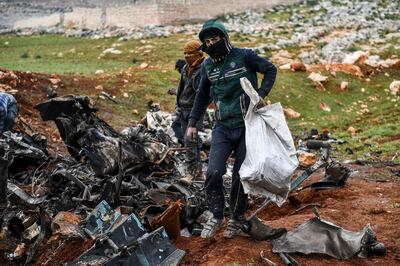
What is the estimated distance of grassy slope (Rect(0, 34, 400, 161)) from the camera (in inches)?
506

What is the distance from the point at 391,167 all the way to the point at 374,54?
13611mm

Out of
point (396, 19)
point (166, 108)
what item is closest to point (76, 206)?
point (166, 108)

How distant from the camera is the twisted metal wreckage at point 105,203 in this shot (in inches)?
182

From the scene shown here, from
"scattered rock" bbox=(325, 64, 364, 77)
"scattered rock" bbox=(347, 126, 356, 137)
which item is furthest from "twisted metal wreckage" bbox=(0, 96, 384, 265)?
"scattered rock" bbox=(325, 64, 364, 77)

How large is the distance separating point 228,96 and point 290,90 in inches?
454

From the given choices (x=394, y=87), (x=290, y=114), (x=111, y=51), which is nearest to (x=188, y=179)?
(x=290, y=114)

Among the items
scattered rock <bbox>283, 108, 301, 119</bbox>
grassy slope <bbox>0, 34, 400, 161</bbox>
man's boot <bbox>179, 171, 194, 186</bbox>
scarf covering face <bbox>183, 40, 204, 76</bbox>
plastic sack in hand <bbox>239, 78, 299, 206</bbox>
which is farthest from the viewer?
scattered rock <bbox>283, 108, 301, 119</bbox>

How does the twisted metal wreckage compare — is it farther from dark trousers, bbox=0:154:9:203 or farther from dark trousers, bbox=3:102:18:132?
dark trousers, bbox=3:102:18:132

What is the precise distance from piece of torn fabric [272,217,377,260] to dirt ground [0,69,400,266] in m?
0.06

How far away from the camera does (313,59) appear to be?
70.0 ft

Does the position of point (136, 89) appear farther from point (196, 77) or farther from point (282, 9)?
point (282, 9)

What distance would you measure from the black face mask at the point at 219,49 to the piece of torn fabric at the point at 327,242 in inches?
61.9

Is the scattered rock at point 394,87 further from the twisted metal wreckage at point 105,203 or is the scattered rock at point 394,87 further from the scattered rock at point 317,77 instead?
the twisted metal wreckage at point 105,203

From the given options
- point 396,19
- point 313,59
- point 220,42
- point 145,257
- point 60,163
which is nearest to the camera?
point 145,257
